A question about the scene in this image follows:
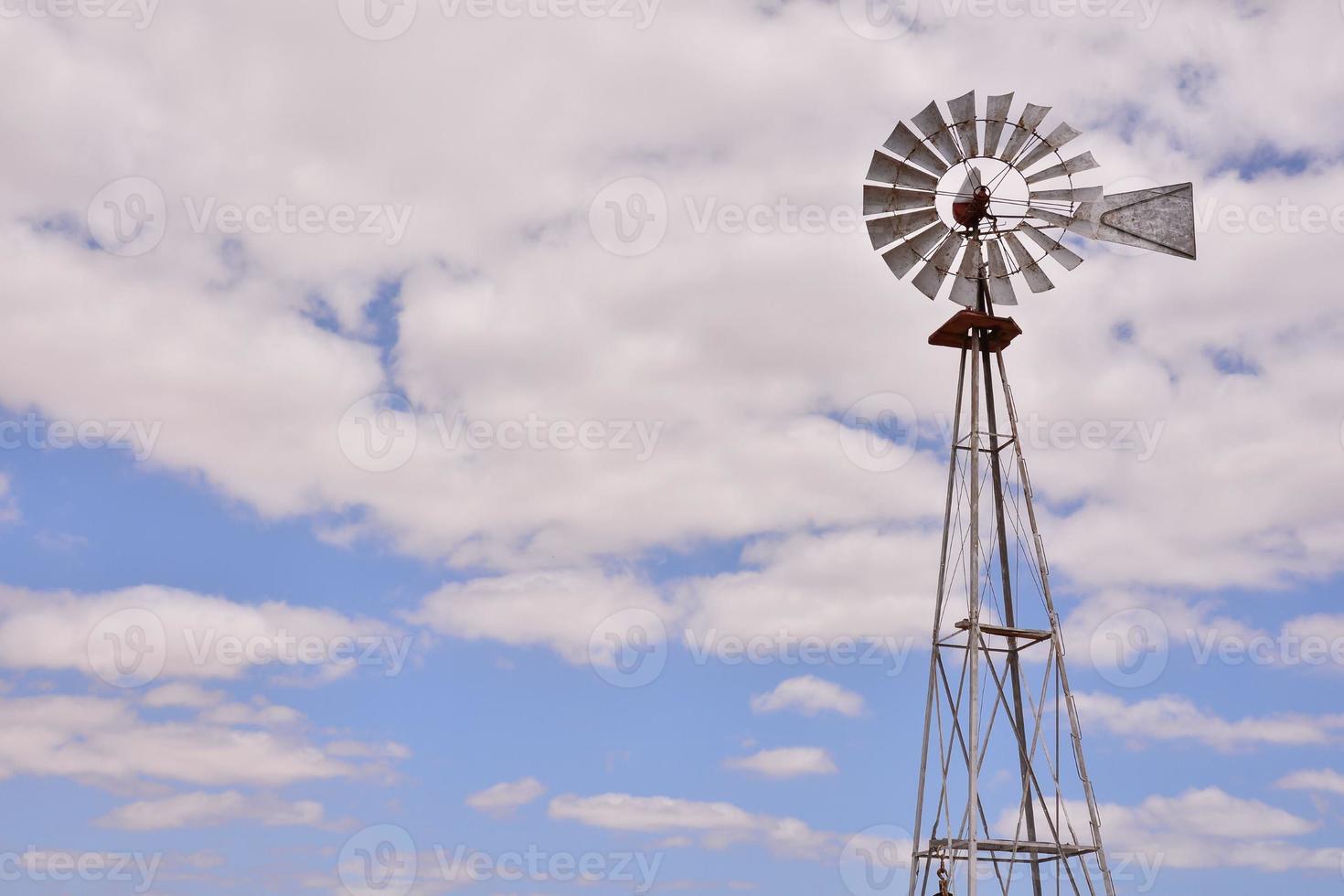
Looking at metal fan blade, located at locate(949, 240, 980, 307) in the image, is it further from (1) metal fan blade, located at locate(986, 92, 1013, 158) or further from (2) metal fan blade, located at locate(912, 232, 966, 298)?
(1) metal fan blade, located at locate(986, 92, 1013, 158)

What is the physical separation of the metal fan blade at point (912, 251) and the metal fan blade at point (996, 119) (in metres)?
1.75

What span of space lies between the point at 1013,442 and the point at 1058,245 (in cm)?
392

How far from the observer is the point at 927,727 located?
26500mm

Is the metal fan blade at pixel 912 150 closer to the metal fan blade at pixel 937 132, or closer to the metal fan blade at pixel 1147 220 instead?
the metal fan blade at pixel 937 132

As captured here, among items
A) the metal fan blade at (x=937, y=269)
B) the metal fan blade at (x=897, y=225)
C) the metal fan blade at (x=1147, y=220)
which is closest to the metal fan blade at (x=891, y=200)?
the metal fan blade at (x=897, y=225)

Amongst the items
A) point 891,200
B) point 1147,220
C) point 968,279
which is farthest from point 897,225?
point 1147,220

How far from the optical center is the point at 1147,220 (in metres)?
27.6

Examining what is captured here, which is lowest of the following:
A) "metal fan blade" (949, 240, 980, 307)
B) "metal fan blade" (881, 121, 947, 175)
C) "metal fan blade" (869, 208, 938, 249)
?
"metal fan blade" (949, 240, 980, 307)

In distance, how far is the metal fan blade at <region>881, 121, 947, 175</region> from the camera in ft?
90.5

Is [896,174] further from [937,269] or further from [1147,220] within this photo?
[1147,220]

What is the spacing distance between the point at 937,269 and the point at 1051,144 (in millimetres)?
3046

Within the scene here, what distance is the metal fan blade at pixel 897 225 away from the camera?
2802 cm

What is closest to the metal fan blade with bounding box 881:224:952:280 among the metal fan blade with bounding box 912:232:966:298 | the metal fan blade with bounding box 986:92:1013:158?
the metal fan blade with bounding box 912:232:966:298

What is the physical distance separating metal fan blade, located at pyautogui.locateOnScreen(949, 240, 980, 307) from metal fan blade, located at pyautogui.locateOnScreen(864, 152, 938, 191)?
1497 mm
